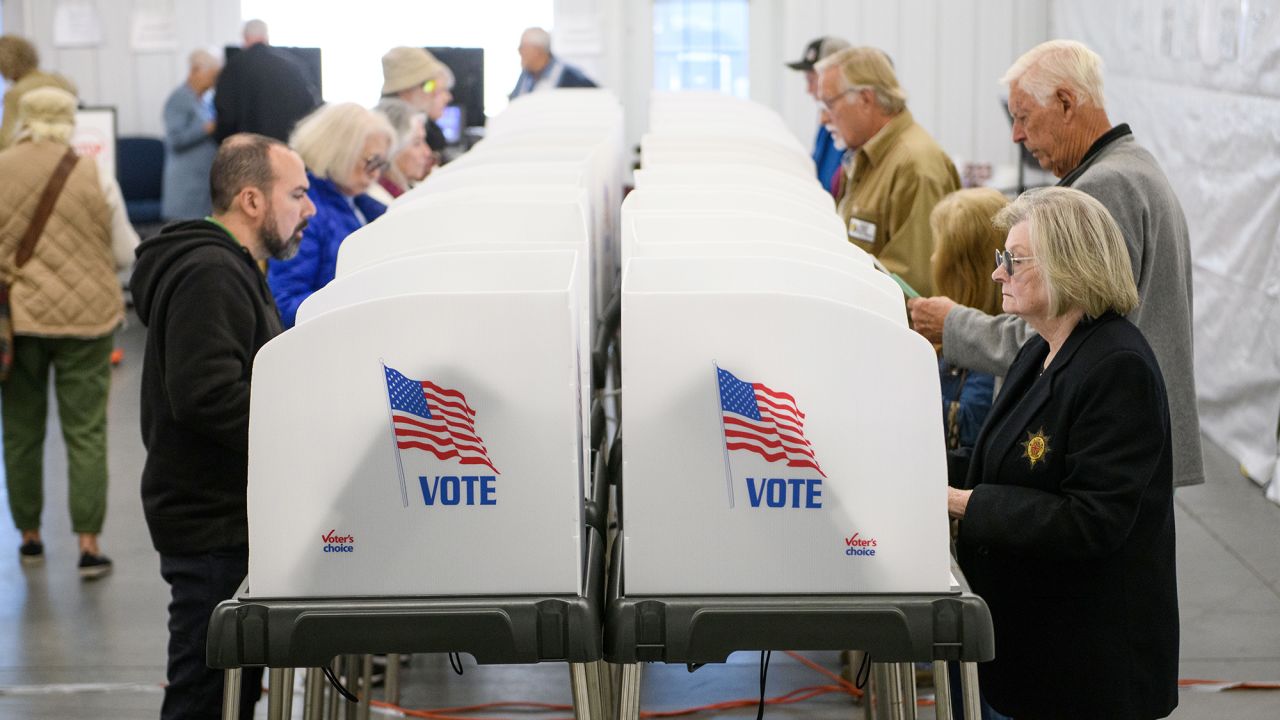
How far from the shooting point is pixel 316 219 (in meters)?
3.66

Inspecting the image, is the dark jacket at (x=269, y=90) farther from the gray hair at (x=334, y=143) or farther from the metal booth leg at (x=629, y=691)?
the metal booth leg at (x=629, y=691)

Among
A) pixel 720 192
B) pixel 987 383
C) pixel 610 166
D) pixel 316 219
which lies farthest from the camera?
pixel 610 166

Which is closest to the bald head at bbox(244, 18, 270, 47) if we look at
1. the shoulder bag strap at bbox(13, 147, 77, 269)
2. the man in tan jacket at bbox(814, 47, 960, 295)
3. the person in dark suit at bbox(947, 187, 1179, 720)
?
the shoulder bag strap at bbox(13, 147, 77, 269)

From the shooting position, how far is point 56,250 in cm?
469

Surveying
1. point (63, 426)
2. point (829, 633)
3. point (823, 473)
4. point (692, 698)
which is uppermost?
point (823, 473)

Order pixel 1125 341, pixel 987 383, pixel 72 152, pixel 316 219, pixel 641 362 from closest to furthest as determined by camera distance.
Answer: pixel 641 362, pixel 1125 341, pixel 987 383, pixel 316 219, pixel 72 152

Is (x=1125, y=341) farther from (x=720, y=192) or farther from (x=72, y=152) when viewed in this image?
(x=72, y=152)

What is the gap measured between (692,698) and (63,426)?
2501mm

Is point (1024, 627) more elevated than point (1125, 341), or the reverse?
point (1125, 341)

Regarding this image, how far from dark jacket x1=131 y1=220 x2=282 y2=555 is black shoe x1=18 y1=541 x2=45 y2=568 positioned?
101 inches

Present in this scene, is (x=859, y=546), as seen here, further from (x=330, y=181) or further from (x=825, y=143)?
(x=825, y=143)

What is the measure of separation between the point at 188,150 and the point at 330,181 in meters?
6.59

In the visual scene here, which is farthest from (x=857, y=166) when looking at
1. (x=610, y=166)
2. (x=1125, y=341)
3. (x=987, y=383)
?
(x=1125, y=341)

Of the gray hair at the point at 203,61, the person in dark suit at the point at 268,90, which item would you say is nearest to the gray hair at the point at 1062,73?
the person in dark suit at the point at 268,90
